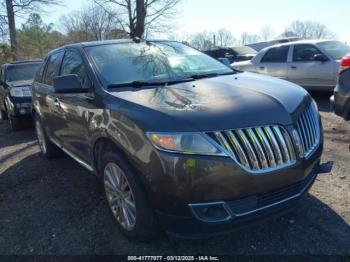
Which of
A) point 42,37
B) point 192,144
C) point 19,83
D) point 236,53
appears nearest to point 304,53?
point 19,83

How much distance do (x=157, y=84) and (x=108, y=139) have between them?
2.33ft

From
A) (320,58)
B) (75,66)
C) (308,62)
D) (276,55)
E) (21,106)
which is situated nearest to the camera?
(75,66)

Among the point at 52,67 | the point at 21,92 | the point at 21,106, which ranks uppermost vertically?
the point at 52,67

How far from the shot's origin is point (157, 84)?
3387 millimetres

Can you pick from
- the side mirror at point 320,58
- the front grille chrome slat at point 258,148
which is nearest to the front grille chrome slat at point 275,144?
the front grille chrome slat at point 258,148

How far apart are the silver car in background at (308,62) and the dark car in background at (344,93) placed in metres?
3.48

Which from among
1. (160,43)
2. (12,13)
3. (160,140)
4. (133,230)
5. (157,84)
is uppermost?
(12,13)

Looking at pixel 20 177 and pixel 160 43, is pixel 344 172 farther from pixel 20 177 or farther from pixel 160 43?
pixel 20 177

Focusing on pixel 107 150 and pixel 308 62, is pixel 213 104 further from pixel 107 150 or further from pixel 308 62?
pixel 308 62

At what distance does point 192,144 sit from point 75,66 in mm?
2215

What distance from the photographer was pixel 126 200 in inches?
117

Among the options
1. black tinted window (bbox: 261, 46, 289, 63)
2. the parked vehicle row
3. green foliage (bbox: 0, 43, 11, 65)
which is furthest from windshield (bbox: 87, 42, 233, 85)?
green foliage (bbox: 0, 43, 11, 65)

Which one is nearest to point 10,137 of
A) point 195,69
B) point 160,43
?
point 160,43

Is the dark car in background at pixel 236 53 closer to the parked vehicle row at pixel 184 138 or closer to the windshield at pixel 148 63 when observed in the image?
the windshield at pixel 148 63
